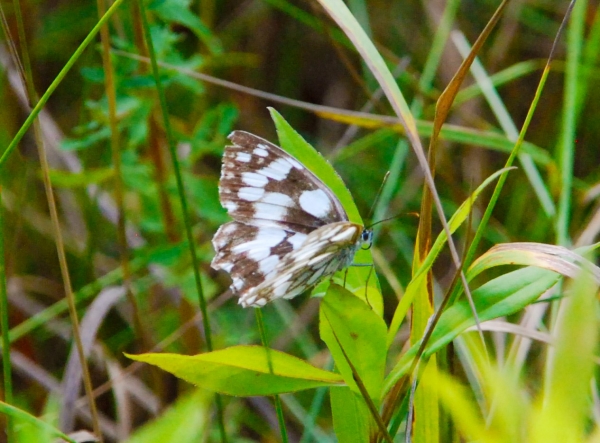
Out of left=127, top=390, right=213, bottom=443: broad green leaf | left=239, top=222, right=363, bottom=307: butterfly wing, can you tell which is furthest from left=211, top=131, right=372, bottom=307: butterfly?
left=127, top=390, right=213, bottom=443: broad green leaf

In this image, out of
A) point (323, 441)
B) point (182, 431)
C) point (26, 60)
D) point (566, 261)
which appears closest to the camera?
point (182, 431)

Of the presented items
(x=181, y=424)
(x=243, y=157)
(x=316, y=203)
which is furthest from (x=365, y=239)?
(x=181, y=424)

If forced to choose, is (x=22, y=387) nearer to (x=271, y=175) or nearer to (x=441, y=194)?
(x=271, y=175)

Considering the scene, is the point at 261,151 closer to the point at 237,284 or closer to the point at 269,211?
the point at 269,211

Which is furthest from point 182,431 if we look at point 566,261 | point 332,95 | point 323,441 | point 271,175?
point 332,95

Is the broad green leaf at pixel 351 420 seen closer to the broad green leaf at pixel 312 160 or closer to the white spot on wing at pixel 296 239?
the broad green leaf at pixel 312 160

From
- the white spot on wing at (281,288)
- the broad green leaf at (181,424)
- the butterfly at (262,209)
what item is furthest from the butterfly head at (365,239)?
the broad green leaf at (181,424)
